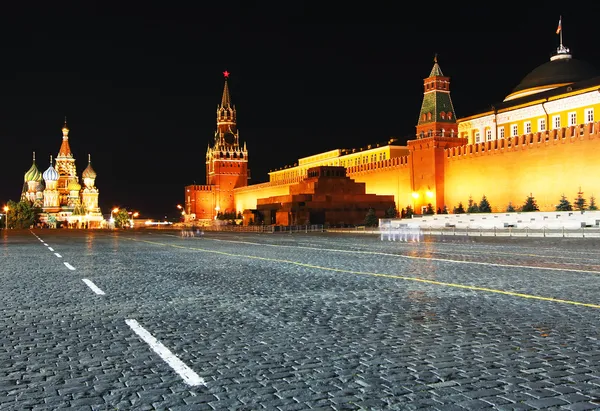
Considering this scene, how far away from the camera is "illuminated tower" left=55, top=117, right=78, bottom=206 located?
11300 cm

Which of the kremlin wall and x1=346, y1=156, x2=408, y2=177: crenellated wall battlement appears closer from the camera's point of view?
the kremlin wall

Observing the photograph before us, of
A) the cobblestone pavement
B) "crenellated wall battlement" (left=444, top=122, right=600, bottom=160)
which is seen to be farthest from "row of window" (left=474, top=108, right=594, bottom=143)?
the cobblestone pavement

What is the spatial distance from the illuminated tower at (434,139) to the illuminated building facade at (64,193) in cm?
7189

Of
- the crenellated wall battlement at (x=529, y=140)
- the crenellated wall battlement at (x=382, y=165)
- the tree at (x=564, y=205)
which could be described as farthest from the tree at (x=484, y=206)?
the crenellated wall battlement at (x=382, y=165)

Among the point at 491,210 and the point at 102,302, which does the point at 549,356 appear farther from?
the point at 491,210

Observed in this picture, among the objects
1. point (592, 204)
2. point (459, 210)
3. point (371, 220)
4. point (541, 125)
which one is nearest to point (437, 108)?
point (541, 125)

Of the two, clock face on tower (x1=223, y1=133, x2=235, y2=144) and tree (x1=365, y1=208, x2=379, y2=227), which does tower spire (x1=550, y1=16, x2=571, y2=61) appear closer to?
tree (x1=365, y1=208, x2=379, y2=227)

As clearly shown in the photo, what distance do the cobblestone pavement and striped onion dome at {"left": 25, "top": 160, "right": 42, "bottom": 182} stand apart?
118465 millimetres

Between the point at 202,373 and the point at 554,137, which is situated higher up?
the point at 554,137

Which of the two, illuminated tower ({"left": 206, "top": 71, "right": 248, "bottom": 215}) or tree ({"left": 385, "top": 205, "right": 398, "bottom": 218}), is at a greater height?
illuminated tower ({"left": 206, "top": 71, "right": 248, "bottom": 215})

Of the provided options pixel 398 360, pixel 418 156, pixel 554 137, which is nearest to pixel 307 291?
pixel 398 360

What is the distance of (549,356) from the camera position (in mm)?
4043

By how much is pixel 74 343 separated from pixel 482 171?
42.4 metres

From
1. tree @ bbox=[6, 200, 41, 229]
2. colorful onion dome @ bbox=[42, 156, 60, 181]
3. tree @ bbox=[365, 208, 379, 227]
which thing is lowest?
tree @ bbox=[365, 208, 379, 227]
